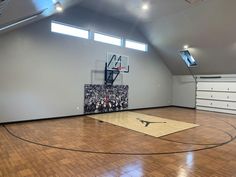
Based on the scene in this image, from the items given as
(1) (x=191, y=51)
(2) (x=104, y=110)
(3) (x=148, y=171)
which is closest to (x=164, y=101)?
(1) (x=191, y=51)

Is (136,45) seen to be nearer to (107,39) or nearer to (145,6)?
(107,39)

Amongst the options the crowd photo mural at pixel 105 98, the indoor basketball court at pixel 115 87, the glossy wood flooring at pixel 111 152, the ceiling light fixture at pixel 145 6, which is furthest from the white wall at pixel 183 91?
the ceiling light fixture at pixel 145 6

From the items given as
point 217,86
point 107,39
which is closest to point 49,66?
point 107,39

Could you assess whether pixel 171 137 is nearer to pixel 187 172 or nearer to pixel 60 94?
pixel 187 172

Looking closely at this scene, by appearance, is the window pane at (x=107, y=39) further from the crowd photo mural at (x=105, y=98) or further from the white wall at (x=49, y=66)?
the crowd photo mural at (x=105, y=98)

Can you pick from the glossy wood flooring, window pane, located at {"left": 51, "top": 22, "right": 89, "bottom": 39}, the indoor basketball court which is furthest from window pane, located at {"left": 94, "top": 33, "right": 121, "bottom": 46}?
the glossy wood flooring

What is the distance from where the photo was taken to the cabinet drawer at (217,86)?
7.99 m

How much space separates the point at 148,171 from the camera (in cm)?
265

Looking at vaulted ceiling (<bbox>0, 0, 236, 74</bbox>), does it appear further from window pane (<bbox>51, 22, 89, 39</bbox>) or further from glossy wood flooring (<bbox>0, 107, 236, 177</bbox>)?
glossy wood flooring (<bbox>0, 107, 236, 177</bbox>)

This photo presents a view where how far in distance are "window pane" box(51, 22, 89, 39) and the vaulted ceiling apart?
0.87 metres

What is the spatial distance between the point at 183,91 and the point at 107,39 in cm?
502

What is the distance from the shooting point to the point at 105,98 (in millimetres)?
7340

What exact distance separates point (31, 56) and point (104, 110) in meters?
3.27

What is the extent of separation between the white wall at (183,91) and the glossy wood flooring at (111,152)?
177 inches
